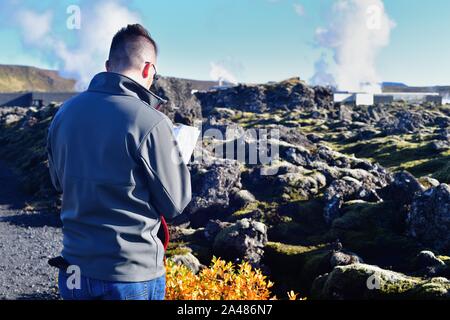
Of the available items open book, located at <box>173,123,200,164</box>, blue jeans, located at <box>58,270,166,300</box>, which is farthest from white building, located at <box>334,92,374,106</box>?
blue jeans, located at <box>58,270,166,300</box>

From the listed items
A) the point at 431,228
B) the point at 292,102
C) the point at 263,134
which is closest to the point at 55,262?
the point at 431,228

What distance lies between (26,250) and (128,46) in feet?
44.1

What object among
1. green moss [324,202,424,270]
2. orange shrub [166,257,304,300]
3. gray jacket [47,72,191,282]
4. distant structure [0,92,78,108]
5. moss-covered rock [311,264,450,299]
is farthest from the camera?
distant structure [0,92,78,108]

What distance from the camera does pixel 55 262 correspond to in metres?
3.86

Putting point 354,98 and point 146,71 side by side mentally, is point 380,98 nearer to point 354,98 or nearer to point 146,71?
point 354,98

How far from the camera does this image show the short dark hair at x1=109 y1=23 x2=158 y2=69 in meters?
3.93

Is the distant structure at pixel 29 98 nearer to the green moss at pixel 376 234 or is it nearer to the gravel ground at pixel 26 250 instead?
the gravel ground at pixel 26 250

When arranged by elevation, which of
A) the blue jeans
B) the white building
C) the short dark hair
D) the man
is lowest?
the blue jeans

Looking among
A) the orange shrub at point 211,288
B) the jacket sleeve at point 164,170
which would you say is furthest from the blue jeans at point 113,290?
the orange shrub at point 211,288

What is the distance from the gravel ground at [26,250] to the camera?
12086 millimetres

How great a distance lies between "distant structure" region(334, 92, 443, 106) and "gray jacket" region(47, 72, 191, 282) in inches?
4510

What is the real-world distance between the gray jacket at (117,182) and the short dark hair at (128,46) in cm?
28

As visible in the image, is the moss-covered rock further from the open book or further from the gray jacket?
the gray jacket

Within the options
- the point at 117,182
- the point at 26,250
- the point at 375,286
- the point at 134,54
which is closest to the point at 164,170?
the point at 117,182
